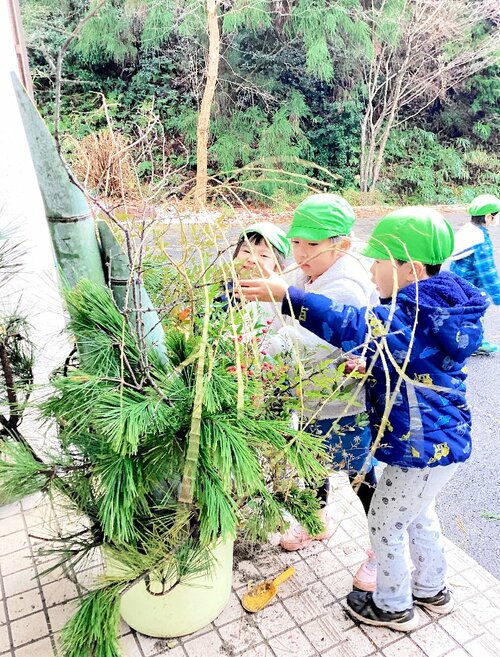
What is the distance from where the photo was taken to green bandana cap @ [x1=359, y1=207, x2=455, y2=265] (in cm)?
146

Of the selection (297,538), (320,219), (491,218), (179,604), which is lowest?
(297,538)

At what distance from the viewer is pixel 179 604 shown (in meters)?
1.65

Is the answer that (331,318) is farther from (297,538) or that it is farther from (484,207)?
(484,207)

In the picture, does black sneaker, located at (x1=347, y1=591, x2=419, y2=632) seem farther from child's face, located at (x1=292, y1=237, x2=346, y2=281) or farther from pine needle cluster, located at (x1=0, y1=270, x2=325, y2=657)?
child's face, located at (x1=292, y1=237, x2=346, y2=281)

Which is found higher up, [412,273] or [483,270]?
[412,273]

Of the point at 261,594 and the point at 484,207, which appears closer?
the point at 261,594

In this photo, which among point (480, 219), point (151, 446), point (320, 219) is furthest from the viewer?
point (480, 219)

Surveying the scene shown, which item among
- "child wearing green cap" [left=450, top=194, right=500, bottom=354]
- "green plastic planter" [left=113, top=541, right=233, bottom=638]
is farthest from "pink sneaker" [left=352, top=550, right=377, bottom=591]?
"child wearing green cap" [left=450, top=194, right=500, bottom=354]

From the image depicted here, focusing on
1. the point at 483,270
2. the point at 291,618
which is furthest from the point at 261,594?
the point at 483,270

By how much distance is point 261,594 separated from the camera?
186cm

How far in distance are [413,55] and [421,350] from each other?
12.2 m

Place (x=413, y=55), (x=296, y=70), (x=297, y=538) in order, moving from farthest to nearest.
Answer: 1. (x=296, y=70)
2. (x=413, y=55)
3. (x=297, y=538)

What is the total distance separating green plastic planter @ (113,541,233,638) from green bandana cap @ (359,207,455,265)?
3.30 ft

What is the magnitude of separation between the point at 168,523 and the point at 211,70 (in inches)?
373
